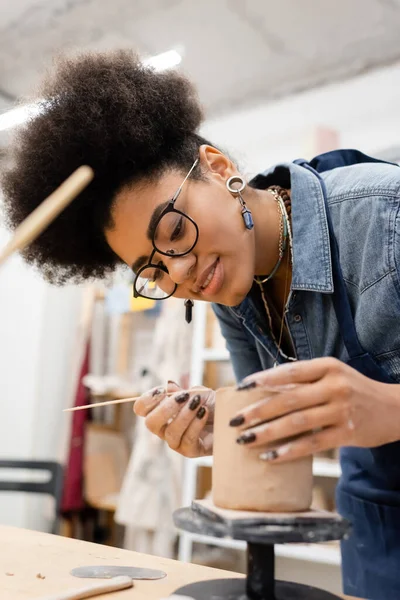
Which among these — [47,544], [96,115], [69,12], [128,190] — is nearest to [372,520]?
[47,544]

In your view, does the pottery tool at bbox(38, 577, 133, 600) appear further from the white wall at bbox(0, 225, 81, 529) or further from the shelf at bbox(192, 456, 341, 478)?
the white wall at bbox(0, 225, 81, 529)

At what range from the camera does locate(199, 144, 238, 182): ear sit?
3.97 ft

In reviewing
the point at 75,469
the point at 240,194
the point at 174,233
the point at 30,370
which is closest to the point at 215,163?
the point at 240,194

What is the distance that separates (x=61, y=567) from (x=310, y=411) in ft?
1.79

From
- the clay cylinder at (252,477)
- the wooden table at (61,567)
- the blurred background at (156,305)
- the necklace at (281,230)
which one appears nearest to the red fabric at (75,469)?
the blurred background at (156,305)

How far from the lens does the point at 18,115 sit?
1.33 meters

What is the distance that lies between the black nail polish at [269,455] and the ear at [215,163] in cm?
62

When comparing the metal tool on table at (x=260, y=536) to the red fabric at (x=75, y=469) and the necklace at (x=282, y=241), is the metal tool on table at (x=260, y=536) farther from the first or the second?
the red fabric at (x=75, y=469)

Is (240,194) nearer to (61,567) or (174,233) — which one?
(174,233)

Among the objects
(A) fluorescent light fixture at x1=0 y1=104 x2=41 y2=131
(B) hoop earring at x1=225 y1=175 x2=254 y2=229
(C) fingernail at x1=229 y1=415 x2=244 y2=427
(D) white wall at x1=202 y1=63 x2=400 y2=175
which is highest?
(D) white wall at x1=202 y1=63 x2=400 y2=175

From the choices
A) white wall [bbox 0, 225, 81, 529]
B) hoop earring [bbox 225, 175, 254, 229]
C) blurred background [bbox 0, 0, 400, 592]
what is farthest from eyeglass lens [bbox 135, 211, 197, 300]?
white wall [bbox 0, 225, 81, 529]

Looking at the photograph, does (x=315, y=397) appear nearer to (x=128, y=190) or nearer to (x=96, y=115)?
(x=128, y=190)

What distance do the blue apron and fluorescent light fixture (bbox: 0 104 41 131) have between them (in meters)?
0.56

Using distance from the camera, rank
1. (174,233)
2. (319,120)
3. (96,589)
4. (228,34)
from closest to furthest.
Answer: (96,589) < (174,233) < (228,34) < (319,120)
